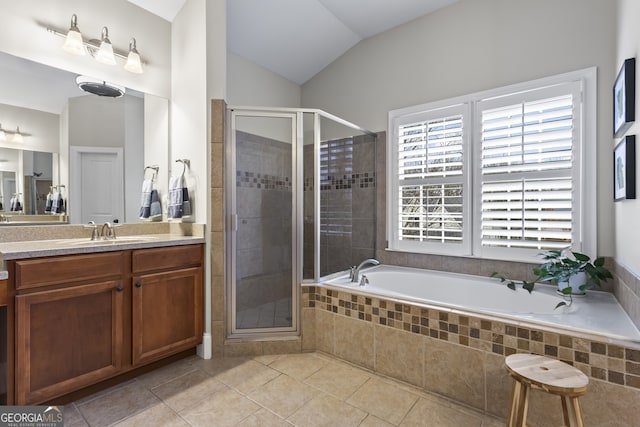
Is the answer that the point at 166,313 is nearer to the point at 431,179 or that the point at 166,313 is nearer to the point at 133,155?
the point at 133,155

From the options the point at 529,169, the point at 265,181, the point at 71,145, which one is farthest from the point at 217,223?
the point at 529,169

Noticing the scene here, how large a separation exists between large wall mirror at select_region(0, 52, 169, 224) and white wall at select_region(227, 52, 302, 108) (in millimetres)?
719

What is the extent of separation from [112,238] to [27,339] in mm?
897

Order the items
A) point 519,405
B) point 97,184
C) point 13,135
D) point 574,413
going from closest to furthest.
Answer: point 574,413
point 519,405
point 13,135
point 97,184

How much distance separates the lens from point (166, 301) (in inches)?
84.3

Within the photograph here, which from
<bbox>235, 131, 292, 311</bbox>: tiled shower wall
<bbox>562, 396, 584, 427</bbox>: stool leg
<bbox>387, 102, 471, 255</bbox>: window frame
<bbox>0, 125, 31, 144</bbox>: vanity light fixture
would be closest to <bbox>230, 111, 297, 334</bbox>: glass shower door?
<bbox>235, 131, 292, 311</bbox>: tiled shower wall

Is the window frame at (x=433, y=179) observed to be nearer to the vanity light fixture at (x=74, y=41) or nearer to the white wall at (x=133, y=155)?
the white wall at (x=133, y=155)

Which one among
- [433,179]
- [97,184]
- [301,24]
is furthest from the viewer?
[301,24]

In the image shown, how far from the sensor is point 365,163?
3.22 m

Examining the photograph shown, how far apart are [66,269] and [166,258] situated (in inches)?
22.0

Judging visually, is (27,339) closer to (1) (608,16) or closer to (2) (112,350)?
(2) (112,350)

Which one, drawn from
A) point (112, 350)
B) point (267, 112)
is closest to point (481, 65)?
point (267, 112)

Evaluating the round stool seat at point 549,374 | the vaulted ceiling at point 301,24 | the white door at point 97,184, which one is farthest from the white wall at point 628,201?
the white door at point 97,184

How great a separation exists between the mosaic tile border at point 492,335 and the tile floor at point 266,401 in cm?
37
